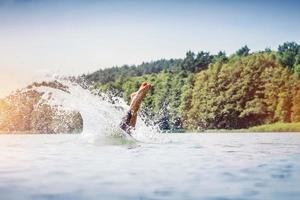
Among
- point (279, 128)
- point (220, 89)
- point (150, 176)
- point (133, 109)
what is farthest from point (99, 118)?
point (220, 89)

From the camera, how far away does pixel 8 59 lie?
7492 millimetres

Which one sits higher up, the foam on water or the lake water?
the foam on water

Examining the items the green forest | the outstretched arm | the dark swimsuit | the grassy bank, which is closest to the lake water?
the outstretched arm

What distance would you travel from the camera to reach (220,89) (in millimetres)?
16906

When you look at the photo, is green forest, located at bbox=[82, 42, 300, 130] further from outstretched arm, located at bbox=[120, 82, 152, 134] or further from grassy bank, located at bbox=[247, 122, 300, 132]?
outstretched arm, located at bbox=[120, 82, 152, 134]

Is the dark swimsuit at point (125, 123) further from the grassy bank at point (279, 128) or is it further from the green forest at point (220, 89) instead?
the grassy bank at point (279, 128)

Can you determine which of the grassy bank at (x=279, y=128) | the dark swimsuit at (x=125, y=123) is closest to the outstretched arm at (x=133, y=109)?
the dark swimsuit at (x=125, y=123)

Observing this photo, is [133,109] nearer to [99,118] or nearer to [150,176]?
[99,118]

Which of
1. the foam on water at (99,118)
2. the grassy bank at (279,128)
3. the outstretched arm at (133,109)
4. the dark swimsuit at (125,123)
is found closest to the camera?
the outstretched arm at (133,109)

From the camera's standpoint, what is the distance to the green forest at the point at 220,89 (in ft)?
48.9

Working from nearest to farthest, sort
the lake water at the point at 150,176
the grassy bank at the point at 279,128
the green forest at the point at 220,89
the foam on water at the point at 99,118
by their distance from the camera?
the lake water at the point at 150,176
the foam on water at the point at 99,118
the grassy bank at the point at 279,128
the green forest at the point at 220,89

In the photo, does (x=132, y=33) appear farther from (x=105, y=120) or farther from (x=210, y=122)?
(x=210, y=122)

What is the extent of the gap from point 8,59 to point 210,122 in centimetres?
902

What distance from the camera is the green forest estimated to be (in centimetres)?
1491
